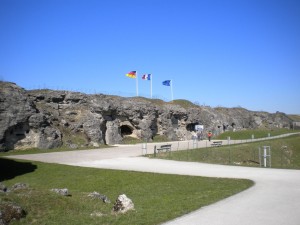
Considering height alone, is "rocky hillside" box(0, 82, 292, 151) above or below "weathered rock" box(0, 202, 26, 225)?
above

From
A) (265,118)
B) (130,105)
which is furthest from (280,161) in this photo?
(265,118)

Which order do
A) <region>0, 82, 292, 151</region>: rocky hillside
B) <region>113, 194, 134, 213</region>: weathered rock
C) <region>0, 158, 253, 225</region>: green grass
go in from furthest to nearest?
<region>0, 82, 292, 151</region>: rocky hillside
<region>113, 194, 134, 213</region>: weathered rock
<region>0, 158, 253, 225</region>: green grass

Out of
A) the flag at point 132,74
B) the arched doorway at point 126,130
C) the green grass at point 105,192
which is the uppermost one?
the flag at point 132,74

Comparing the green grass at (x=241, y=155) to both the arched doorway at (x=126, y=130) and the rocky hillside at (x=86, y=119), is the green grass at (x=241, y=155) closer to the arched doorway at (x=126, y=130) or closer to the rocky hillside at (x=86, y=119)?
the rocky hillside at (x=86, y=119)

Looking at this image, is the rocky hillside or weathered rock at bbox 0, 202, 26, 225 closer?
weathered rock at bbox 0, 202, 26, 225

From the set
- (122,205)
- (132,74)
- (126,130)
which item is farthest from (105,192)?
(132,74)

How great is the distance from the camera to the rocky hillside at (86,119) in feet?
116

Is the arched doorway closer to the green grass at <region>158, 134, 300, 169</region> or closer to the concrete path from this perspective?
the green grass at <region>158, 134, 300, 169</region>

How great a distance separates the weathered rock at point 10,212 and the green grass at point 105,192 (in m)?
0.20

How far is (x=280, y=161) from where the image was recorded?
3278cm

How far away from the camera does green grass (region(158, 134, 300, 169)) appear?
28.0 metres

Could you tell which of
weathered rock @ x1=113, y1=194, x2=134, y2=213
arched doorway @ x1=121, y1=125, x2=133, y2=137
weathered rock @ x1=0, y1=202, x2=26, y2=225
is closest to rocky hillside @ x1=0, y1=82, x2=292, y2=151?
arched doorway @ x1=121, y1=125, x2=133, y2=137

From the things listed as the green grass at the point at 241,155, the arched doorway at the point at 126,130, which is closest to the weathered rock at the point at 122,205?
the green grass at the point at 241,155

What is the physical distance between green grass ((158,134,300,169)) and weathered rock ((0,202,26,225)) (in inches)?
710
